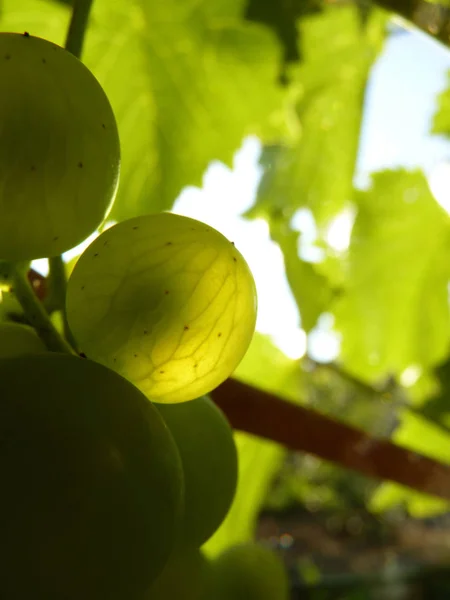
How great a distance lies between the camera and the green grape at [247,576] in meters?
0.41

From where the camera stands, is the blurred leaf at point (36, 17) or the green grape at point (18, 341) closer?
the green grape at point (18, 341)

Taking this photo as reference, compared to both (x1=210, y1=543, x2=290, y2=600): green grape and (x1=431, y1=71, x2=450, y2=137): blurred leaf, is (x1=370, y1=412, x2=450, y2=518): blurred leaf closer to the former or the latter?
(x1=431, y1=71, x2=450, y2=137): blurred leaf

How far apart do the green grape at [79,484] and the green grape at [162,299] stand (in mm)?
41

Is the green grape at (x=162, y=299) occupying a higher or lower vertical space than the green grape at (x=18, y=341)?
higher

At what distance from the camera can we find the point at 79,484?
0.22 metres

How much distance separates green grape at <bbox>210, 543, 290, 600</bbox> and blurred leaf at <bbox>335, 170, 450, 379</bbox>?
523mm

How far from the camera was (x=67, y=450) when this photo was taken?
0.22m

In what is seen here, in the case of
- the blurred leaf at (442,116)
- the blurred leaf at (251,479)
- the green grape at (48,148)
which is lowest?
the blurred leaf at (251,479)

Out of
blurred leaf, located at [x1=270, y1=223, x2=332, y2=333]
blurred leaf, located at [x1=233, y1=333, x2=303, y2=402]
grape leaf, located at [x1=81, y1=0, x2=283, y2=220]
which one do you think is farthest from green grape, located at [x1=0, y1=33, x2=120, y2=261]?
blurred leaf, located at [x1=233, y1=333, x2=303, y2=402]

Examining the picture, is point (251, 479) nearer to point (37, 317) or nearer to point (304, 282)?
point (304, 282)

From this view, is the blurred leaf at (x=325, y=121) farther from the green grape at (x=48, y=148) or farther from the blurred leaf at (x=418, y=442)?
the green grape at (x=48, y=148)

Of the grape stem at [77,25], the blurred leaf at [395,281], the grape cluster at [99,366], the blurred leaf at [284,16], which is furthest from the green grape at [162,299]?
the blurred leaf at [395,281]

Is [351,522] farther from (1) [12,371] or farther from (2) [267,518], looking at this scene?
(1) [12,371]

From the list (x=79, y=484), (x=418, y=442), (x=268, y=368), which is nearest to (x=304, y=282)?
(x=268, y=368)
